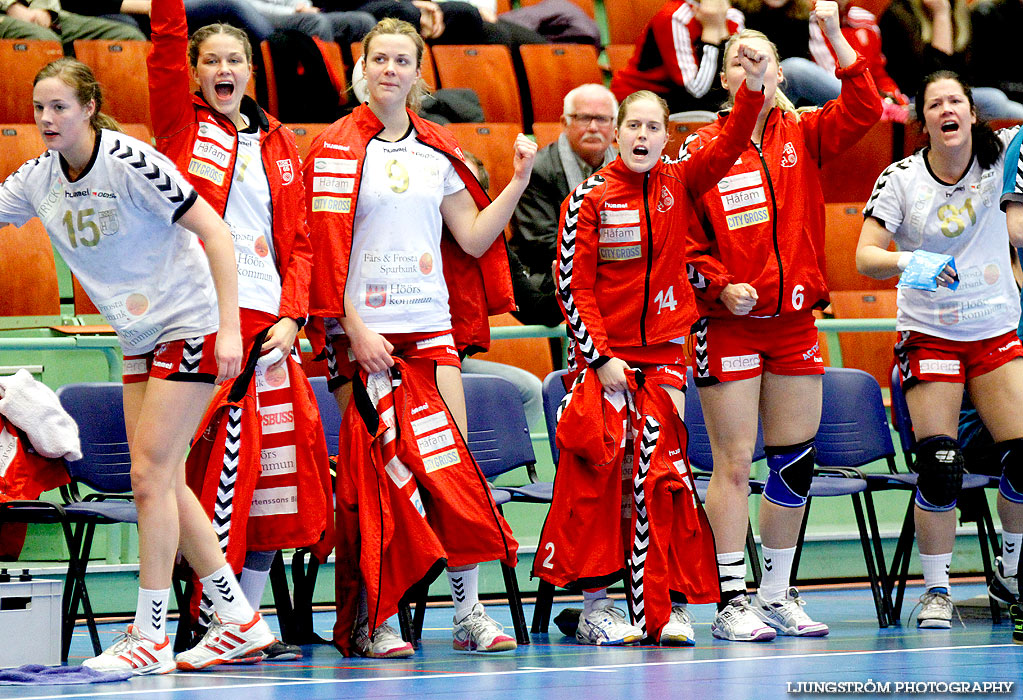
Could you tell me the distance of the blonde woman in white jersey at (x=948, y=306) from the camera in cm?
477

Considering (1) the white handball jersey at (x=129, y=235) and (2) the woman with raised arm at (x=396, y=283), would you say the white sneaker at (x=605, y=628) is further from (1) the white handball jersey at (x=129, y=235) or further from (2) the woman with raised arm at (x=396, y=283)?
(1) the white handball jersey at (x=129, y=235)

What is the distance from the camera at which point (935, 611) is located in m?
4.78

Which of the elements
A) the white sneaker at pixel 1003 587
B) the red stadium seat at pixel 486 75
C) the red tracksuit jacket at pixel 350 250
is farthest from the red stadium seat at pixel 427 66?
the white sneaker at pixel 1003 587

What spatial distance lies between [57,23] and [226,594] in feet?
16.1

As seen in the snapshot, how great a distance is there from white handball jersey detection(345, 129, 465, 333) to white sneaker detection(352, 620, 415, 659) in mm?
952

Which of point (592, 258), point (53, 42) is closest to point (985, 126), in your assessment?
point (592, 258)

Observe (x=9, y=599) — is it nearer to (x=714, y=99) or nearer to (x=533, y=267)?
(x=533, y=267)

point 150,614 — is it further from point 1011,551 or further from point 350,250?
point 1011,551

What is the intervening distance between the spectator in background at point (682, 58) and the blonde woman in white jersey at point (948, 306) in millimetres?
3099

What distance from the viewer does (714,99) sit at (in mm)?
8070

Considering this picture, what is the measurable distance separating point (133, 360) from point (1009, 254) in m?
3.18

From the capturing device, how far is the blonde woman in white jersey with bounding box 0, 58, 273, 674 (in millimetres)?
3592

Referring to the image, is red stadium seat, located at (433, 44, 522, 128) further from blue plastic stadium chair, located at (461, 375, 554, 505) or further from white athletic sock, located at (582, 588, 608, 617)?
white athletic sock, located at (582, 588, 608, 617)

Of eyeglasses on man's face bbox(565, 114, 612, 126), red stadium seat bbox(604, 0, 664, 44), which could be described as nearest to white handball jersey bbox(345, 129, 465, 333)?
eyeglasses on man's face bbox(565, 114, 612, 126)
